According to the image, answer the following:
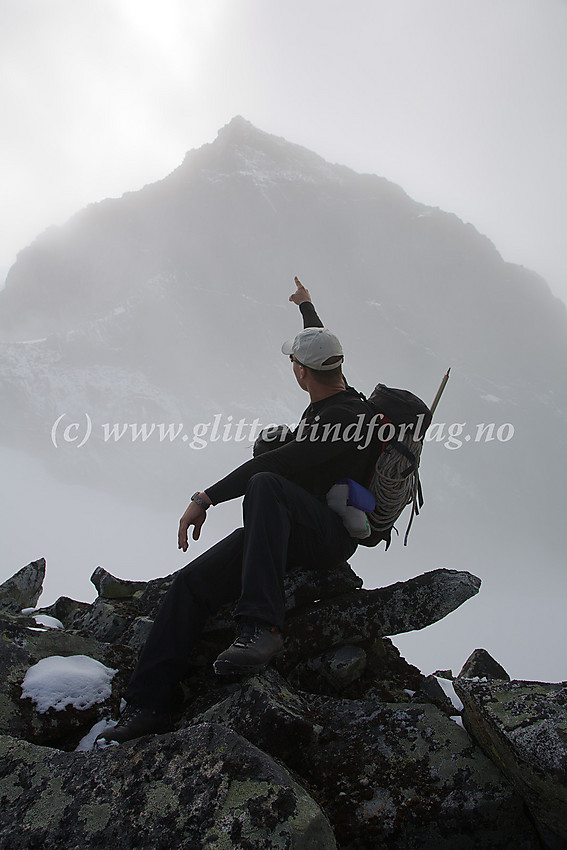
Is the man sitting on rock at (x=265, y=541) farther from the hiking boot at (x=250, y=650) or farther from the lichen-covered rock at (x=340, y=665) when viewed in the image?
the lichen-covered rock at (x=340, y=665)

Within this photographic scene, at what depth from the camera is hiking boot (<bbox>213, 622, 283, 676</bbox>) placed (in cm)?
301

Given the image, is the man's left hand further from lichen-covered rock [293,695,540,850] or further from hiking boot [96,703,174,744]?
lichen-covered rock [293,695,540,850]

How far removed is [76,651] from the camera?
13.1 feet

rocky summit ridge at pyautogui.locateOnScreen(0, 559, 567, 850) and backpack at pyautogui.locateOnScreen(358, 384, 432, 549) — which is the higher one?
backpack at pyautogui.locateOnScreen(358, 384, 432, 549)

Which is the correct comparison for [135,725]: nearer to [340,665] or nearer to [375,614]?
[340,665]

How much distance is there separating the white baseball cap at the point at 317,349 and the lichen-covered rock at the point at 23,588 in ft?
17.0

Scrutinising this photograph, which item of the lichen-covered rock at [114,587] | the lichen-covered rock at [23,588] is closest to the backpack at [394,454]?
the lichen-covered rock at [114,587]

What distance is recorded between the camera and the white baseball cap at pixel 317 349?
4672 millimetres

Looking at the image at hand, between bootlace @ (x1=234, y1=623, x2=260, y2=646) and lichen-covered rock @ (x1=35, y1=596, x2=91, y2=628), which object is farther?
lichen-covered rock @ (x1=35, y1=596, x2=91, y2=628)

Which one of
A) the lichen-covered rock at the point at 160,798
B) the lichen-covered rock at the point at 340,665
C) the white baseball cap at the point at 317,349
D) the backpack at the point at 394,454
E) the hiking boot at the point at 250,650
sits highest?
the white baseball cap at the point at 317,349

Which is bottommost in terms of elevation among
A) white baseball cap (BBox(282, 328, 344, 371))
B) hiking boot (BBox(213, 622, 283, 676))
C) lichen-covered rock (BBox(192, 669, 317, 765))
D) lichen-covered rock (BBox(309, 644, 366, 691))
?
lichen-covered rock (BBox(192, 669, 317, 765))

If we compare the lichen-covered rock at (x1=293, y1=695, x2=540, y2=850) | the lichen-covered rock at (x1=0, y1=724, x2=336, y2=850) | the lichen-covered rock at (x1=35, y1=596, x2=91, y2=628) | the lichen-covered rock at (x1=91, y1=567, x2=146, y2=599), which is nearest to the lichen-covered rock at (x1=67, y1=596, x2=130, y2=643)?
the lichen-covered rock at (x1=35, y1=596, x2=91, y2=628)

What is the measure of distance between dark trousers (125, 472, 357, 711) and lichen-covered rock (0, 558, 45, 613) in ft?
13.1

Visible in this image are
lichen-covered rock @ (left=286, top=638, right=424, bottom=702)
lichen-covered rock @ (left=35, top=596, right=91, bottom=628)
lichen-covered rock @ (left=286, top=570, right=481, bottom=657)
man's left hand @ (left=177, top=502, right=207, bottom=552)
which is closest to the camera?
man's left hand @ (left=177, top=502, right=207, bottom=552)
